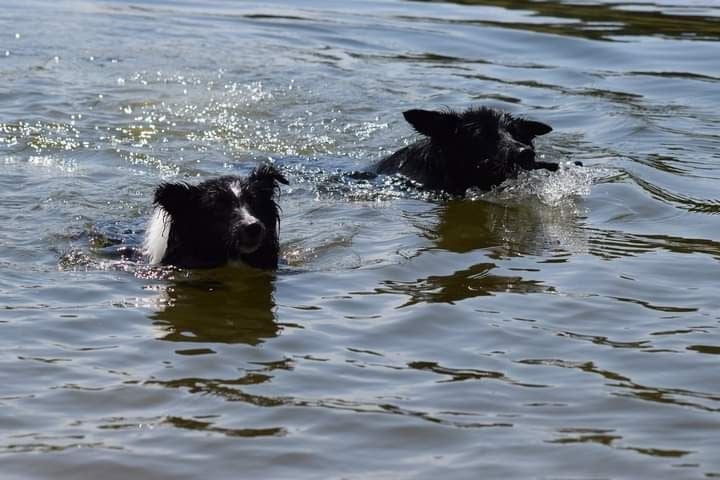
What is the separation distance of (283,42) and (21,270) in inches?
408

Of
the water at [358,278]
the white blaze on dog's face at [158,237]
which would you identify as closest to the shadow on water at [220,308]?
the water at [358,278]

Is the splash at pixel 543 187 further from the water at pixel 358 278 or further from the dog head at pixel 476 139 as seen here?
the dog head at pixel 476 139

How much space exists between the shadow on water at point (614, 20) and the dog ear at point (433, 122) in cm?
785

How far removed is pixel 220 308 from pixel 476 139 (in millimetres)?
4218

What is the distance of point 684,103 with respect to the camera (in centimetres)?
1461

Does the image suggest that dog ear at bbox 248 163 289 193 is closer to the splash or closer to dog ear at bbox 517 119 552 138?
the splash

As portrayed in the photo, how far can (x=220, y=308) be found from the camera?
7.91 meters

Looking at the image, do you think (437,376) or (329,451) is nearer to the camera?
(329,451)

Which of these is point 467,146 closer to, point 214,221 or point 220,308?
point 214,221

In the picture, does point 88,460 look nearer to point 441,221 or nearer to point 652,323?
point 652,323

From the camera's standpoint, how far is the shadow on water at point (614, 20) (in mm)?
19094

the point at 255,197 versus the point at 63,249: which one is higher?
the point at 255,197

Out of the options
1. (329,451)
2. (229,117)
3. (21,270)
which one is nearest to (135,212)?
(21,270)

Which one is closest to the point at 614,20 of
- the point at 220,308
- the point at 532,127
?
the point at 532,127
